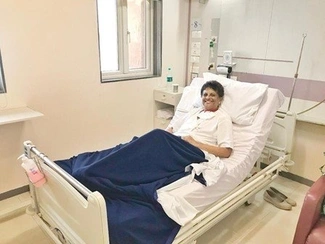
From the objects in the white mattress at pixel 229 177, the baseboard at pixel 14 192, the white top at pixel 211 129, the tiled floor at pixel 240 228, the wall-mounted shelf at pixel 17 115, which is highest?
Answer: the wall-mounted shelf at pixel 17 115

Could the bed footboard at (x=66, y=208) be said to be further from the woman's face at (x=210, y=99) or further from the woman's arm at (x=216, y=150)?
the woman's face at (x=210, y=99)

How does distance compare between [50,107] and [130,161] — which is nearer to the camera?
[130,161]

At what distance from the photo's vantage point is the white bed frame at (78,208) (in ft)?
3.78

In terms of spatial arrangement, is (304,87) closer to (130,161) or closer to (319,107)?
(319,107)

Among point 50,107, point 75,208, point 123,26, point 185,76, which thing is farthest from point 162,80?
point 75,208

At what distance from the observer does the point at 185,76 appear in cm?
342

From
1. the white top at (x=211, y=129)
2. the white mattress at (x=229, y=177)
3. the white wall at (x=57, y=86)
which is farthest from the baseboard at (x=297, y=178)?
the white wall at (x=57, y=86)

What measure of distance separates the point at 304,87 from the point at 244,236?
1441 millimetres

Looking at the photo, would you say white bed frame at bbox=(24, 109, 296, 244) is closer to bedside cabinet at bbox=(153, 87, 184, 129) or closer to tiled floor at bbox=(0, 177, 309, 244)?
tiled floor at bbox=(0, 177, 309, 244)

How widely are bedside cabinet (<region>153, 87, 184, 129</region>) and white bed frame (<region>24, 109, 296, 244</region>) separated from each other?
4.16 ft

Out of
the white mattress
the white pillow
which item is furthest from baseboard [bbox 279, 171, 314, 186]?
the white pillow

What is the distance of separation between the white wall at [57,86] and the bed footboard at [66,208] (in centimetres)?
70

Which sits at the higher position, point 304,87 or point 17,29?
point 17,29

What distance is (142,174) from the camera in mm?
1506
